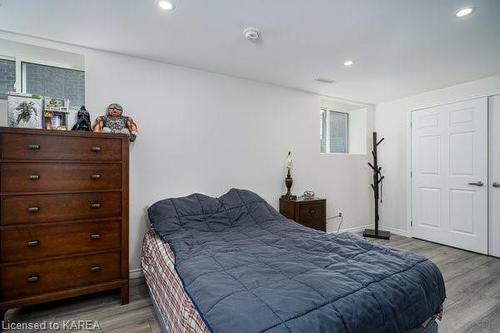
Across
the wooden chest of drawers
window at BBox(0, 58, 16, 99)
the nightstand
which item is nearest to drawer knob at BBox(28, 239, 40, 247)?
the wooden chest of drawers

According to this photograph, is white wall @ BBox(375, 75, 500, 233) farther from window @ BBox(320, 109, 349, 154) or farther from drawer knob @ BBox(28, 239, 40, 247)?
drawer knob @ BBox(28, 239, 40, 247)

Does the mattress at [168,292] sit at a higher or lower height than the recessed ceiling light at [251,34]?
lower

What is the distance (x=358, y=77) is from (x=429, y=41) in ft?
3.20

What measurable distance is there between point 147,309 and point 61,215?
103 centimetres

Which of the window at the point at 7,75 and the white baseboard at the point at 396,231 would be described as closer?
the window at the point at 7,75

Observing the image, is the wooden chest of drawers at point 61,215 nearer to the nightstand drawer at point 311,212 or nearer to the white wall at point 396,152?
the nightstand drawer at point 311,212

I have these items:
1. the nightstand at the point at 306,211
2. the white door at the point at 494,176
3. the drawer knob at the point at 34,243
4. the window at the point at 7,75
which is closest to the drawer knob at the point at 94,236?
the drawer knob at the point at 34,243

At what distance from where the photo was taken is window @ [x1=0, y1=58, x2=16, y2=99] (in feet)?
7.58

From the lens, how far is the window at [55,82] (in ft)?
7.96

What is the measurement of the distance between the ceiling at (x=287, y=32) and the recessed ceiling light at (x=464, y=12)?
0.12ft

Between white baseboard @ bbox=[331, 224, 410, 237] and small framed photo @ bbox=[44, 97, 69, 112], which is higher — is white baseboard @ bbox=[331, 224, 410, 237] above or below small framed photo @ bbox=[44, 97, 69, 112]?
below

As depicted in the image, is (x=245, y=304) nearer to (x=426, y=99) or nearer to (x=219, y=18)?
(x=219, y=18)

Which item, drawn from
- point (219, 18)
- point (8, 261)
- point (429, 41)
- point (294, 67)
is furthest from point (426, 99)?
point (8, 261)

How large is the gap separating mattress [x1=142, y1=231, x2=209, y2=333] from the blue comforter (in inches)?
2.1
